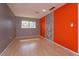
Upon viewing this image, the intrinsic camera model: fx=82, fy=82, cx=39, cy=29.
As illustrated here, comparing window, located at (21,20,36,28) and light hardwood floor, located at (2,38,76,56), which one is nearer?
light hardwood floor, located at (2,38,76,56)

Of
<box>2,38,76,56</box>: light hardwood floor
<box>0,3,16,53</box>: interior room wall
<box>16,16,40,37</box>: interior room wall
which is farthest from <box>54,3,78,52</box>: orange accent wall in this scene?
<box>16,16,40,37</box>: interior room wall

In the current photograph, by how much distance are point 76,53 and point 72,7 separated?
1874 mm

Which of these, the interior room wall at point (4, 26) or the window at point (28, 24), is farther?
the window at point (28, 24)

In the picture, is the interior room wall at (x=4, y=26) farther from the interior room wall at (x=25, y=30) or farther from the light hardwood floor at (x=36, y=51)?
the interior room wall at (x=25, y=30)

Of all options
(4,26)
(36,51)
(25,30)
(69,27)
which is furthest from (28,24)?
(69,27)

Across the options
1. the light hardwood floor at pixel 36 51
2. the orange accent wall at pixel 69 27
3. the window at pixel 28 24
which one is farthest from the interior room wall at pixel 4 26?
the window at pixel 28 24

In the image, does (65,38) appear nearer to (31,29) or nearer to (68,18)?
(68,18)

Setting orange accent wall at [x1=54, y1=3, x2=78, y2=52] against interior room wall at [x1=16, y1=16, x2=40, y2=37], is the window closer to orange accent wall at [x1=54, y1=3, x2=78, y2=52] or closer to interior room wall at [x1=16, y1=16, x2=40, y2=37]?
interior room wall at [x1=16, y1=16, x2=40, y2=37]

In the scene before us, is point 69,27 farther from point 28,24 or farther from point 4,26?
point 28,24

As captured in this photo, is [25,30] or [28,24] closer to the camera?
[25,30]

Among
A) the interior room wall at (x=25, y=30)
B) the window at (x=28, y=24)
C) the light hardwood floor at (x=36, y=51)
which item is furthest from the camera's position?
the window at (x=28, y=24)

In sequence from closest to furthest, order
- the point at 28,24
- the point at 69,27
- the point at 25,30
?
1. the point at 69,27
2. the point at 25,30
3. the point at 28,24

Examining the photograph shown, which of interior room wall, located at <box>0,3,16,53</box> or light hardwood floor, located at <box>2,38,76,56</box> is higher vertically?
interior room wall, located at <box>0,3,16,53</box>

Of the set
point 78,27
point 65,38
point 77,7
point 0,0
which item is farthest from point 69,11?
point 0,0
